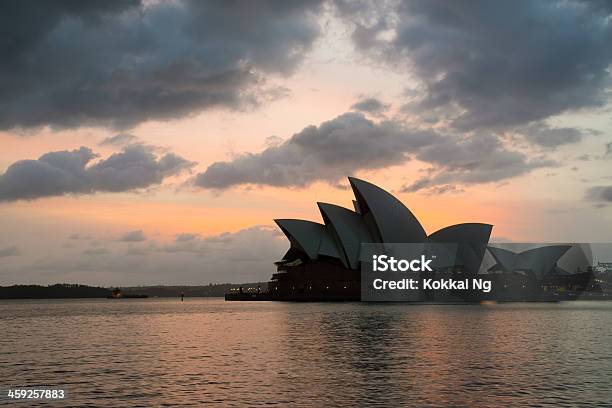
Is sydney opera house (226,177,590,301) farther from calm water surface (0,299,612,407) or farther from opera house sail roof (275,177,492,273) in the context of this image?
calm water surface (0,299,612,407)

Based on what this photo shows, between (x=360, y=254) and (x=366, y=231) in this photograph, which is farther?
(x=360, y=254)

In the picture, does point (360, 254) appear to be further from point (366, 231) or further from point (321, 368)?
point (321, 368)

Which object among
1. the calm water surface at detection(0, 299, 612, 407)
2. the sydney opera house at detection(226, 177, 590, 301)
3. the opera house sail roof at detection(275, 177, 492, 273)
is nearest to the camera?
the calm water surface at detection(0, 299, 612, 407)

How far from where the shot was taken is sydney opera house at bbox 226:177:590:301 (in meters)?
111

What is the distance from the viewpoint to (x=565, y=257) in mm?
166625

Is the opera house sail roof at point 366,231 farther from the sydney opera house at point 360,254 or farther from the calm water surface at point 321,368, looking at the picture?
the calm water surface at point 321,368

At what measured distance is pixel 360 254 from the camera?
11756 centimetres

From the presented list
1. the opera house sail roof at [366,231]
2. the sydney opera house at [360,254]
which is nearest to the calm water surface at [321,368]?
the opera house sail roof at [366,231]

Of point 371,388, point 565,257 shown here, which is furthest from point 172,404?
point 565,257

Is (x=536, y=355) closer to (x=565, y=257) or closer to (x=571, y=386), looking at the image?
(x=571, y=386)

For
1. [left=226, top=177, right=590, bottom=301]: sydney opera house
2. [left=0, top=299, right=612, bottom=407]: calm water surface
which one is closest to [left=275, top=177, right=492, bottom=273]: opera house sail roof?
[left=226, top=177, right=590, bottom=301]: sydney opera house

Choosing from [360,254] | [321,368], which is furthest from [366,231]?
[321,368]

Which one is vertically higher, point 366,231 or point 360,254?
point 366,231

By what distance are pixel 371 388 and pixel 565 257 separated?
156620 mm
